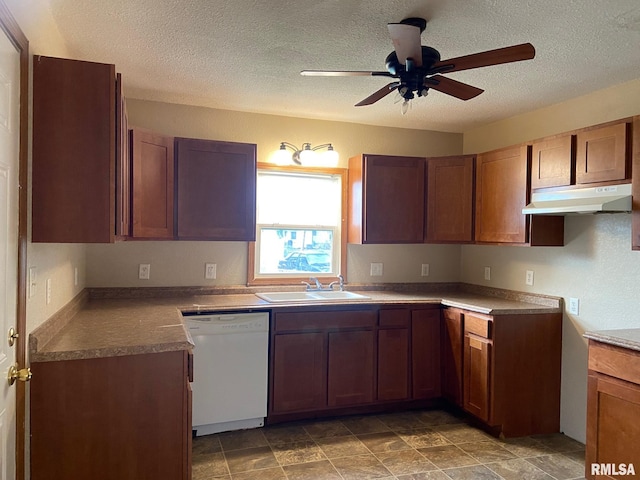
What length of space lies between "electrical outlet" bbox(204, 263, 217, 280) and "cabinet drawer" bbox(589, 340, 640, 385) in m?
2.60

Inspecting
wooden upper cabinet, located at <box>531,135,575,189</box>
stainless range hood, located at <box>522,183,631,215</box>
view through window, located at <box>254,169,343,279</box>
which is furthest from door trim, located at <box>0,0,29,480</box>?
wooden upper cabinet, located at <box>531,135,575,189</box>

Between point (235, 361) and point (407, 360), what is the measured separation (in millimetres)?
1318

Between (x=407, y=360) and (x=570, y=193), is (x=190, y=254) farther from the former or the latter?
(x=570, y=193)

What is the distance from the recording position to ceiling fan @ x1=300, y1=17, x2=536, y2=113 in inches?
75.2

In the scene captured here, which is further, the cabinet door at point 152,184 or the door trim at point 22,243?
the cabinet door at point 152,184

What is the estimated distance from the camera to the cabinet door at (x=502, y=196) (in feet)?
10.7

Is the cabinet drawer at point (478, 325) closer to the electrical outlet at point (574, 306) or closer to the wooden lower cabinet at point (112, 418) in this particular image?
the electrical outlet at point (574, 306)

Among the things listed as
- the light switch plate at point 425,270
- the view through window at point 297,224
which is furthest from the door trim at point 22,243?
the light switch plate at point 425,270

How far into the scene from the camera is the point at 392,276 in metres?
4.24

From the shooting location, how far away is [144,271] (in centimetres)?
353

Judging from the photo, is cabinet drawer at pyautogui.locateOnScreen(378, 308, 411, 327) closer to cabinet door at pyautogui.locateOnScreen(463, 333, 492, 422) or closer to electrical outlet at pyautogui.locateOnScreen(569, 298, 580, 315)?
cabinet door at pyautogui.locateOnScreen(463, 333, 492, 422)

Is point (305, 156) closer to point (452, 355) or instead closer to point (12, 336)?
point (452, 355)

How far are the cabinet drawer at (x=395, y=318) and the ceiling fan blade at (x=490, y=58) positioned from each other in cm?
193

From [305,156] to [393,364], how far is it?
178 centimetres
